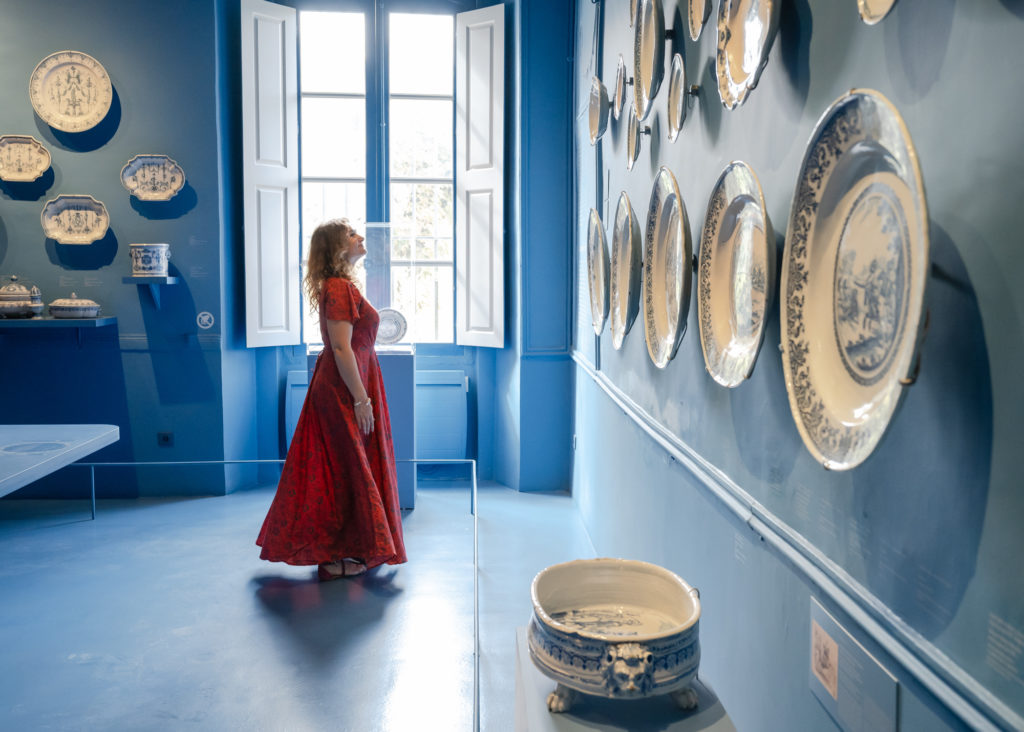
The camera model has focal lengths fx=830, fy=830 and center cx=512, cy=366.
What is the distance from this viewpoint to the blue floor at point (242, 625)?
246 centimetres

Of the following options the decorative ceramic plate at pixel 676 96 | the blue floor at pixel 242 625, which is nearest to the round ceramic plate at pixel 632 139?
the decorative ceramic plate at pixel 676 96

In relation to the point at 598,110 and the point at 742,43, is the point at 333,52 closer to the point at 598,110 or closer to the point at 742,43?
the point at 598,110

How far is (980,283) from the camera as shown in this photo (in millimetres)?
Answer: 890

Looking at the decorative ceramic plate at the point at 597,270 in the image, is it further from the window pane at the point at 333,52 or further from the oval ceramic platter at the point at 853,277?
the window pane at the point at 333,52

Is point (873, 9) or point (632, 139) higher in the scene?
point (632, 139)

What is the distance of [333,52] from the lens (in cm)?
532

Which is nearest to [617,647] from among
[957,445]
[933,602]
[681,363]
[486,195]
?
[933,602]

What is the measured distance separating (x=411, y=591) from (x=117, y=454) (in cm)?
251

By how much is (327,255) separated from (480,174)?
200 cm

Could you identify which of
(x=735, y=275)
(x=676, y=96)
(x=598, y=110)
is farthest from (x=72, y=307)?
(x=735, y=275)

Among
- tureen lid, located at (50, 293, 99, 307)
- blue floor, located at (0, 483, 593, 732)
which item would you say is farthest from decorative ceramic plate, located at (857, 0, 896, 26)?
tureen lid, located at (50, 293, 99, 307)

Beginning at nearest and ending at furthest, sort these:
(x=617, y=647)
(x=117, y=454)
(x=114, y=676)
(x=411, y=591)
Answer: (x=617, y=647), (x=114, y=676), (x=411, y=591), (x=117, y=454)

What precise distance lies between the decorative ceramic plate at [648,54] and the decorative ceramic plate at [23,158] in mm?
3670

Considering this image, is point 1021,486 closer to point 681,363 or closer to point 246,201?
point 681,363
